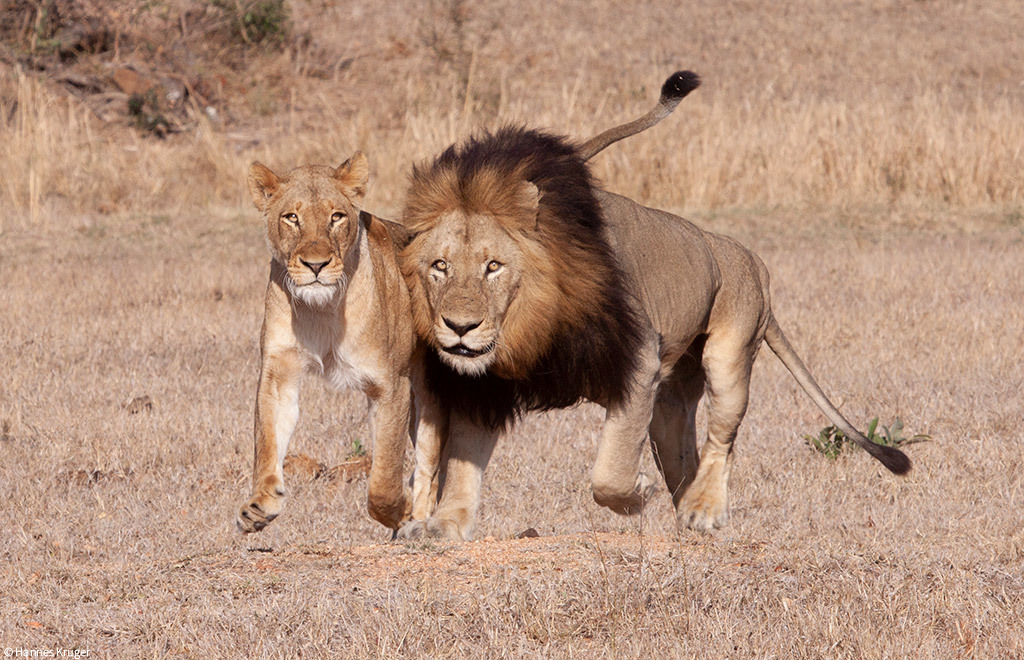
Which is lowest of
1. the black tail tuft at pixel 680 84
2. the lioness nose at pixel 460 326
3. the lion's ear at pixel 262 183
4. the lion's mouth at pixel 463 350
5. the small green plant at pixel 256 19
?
the small green plant at pixel 256 19

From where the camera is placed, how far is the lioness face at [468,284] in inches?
150

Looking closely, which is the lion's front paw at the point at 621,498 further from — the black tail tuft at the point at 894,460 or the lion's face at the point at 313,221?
the lion's face at the point at 313,221

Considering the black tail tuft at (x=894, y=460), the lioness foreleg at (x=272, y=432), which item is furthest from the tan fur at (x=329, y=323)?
the black tail tuft at (x=894, y=460)

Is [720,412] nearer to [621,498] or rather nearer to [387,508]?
[621,498]

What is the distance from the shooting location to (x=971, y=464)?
5.51 m

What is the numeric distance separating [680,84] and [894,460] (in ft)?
5.08

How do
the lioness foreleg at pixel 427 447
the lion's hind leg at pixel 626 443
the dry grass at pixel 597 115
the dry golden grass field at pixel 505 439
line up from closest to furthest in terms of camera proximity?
the dry golden grass field at pixel 505 439 → the lion's hind leg at pixel 626 443 → the lioness foreleg at pixel 427 447 → the dry grass at pixel 597 115

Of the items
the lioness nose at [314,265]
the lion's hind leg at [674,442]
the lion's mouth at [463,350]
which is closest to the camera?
the lioness nose at [314,265]

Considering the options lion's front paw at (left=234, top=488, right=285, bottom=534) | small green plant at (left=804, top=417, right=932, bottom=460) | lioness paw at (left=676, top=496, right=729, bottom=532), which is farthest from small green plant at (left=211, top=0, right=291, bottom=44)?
lion's front paw at (left=234, top=488, right=285, bottom=534)

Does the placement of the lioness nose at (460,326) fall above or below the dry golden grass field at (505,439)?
above

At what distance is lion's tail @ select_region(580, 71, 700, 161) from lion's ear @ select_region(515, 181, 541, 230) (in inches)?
31.0

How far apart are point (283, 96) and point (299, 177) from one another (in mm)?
15404

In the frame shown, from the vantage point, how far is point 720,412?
198 inches

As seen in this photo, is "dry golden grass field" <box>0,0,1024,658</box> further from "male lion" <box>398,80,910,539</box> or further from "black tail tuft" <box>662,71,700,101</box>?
"black tail tuft" <box>662,71,700,101</box>
